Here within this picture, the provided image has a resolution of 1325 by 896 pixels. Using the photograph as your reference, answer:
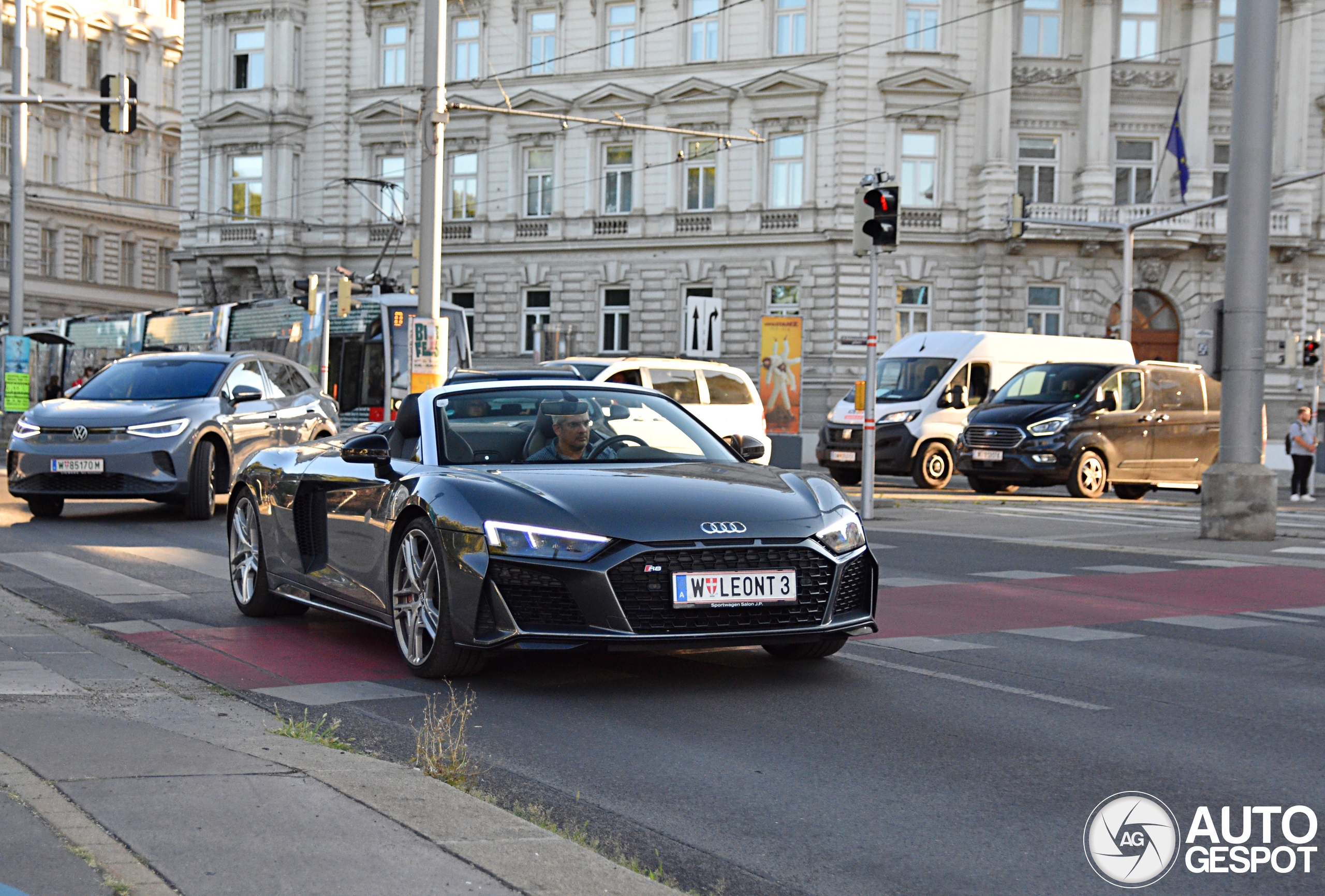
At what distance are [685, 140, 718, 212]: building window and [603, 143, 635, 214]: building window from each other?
185 centimetres

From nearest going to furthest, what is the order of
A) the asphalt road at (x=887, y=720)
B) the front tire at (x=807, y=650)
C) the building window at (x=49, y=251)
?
the asphalt road at (x=887, y=720), the front tire at (x=807, y=650), the building window at (x=49, y=251)

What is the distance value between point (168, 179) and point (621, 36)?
130ft

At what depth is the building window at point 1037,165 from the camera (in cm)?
4522

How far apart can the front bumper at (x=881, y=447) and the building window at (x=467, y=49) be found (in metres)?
25.9

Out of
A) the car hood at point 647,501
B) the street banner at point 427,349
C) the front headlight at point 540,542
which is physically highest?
the street banner at point 427,349

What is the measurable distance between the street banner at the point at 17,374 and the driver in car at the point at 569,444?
88.9 feet

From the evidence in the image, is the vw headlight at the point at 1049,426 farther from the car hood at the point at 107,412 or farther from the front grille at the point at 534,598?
the front grille at the point at 534,598

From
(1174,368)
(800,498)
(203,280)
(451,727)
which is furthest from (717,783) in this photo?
(203,280)

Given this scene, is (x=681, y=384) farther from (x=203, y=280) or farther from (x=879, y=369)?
(x=203, y=280)

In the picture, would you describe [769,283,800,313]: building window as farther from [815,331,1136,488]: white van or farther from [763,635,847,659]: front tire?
[763,635,847,659]: front tire

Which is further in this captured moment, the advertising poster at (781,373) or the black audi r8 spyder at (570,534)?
the advertising poster at (781,373)

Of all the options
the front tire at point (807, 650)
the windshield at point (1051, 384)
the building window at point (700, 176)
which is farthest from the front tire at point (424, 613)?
the building window at point (700, 176)

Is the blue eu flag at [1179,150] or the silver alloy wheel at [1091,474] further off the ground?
the blue eu flag at [1179,150]

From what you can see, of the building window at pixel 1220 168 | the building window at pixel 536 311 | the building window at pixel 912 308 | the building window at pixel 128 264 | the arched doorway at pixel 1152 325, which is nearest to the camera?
the arched doorway at pixel 1152 325
